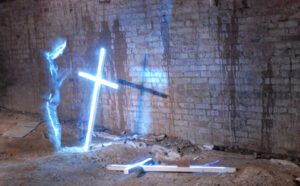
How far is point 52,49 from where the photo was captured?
313 inches

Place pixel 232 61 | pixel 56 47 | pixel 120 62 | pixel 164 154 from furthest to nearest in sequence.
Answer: pixel 56 47 → pixel 120 62 → pixel 164 154 → pixel 232 61

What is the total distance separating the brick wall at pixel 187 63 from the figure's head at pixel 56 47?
15 centimetres

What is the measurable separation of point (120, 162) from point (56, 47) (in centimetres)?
372

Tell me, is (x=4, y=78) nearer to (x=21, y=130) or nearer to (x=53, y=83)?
(x=53, y=83)

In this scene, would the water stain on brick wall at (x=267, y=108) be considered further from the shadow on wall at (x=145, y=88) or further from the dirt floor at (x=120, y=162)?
the shadow on wall at (x=145, y=88)

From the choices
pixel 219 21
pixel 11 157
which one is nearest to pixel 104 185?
pixel 11 157

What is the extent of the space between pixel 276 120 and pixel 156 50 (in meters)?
2.45

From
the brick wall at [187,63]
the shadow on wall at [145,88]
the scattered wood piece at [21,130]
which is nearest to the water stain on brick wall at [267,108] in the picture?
the brick wall at [187,63]

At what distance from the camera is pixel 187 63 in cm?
584

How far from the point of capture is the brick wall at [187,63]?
16.2ft

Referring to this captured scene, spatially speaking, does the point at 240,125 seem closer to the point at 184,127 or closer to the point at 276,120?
the point at 276,120

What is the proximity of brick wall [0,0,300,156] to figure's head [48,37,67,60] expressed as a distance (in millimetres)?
155

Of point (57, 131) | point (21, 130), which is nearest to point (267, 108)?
point (57, 131)

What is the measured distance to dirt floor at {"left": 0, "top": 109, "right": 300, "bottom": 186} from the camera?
450 centimetres
